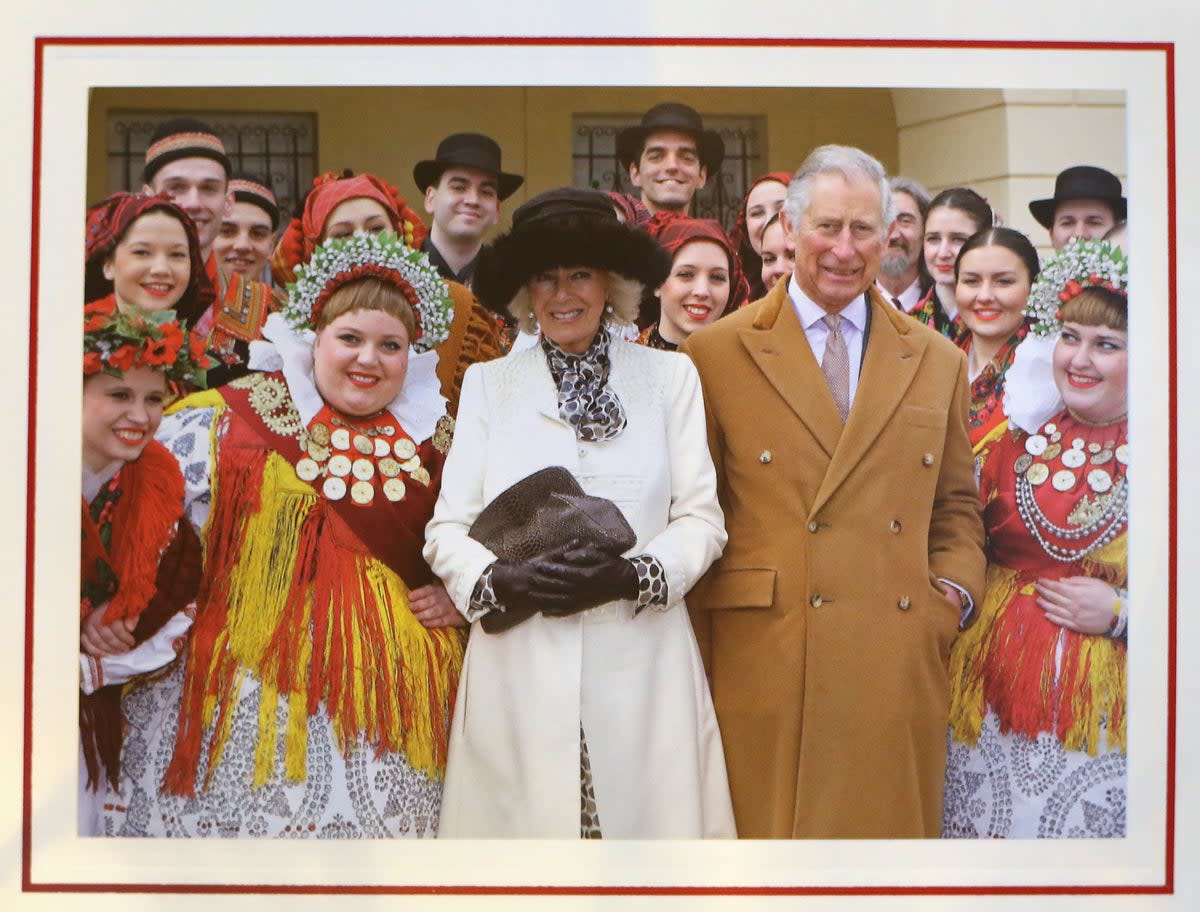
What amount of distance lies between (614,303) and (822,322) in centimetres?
43

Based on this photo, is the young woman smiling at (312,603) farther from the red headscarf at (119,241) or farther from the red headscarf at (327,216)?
the red headscarf at (119,241)

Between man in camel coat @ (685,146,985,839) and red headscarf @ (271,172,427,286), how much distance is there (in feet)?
2.06

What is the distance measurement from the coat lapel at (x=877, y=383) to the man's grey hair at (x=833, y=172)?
0.20 metres

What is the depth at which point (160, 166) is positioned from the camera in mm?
3027

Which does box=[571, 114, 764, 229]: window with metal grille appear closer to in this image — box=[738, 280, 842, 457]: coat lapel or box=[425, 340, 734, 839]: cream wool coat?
box=[738, 280, 842, 457]: coat lapel

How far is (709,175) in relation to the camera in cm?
308

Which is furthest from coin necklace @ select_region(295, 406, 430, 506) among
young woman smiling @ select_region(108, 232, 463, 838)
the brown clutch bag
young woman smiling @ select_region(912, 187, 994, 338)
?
young woman smiling @ select_region(912, 187, 994, 338)

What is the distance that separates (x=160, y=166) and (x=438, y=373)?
2.31 feet

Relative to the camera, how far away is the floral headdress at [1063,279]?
3.08m

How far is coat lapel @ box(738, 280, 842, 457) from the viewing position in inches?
118

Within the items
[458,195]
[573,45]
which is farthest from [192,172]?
[573,45]

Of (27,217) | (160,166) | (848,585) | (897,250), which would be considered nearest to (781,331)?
(897,250)

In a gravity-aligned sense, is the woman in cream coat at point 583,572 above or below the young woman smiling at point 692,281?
below

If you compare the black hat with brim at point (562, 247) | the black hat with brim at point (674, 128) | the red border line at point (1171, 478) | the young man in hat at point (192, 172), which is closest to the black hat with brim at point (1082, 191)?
the red border line at point (1171, 478)
